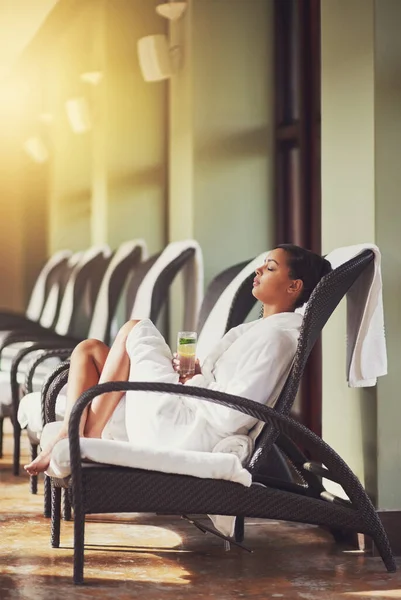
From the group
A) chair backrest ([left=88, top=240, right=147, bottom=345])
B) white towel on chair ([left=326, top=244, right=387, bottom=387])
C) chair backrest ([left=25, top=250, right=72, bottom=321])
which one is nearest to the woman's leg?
white towel on chair ([left=326, top=244, right=387, bottom=387])

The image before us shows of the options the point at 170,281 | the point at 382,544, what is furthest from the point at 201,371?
the point at 170,281

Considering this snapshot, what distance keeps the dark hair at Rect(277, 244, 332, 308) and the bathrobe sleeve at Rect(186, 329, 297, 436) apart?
259 millimetres

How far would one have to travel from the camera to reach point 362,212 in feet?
10.7

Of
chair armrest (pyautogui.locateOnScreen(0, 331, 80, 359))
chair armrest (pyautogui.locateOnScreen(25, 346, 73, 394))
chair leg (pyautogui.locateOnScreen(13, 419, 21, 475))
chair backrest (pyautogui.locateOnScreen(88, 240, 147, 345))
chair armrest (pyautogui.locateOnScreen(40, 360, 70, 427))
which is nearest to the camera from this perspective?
chair armrest (pyautogui.locateOnScreen(40, 360, 70, 427))

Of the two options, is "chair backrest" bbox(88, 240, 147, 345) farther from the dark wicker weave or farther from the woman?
the dark wicker weave

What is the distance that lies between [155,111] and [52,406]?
Answer: 4.17 m

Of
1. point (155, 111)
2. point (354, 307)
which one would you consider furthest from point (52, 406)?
point (155, 111)

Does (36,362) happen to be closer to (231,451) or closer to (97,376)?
(97,376)

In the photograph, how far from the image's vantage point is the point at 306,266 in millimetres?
3252

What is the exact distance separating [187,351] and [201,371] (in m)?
0.15

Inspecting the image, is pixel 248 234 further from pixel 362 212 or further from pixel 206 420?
pixel 206 420

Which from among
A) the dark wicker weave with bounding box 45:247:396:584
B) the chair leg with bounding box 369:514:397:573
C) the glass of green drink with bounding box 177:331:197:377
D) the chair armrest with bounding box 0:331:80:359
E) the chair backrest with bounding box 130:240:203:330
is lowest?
the chair leg with bounding box 369:514:397:573

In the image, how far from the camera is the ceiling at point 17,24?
32.6 ft

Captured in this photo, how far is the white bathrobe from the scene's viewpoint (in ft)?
9.83
